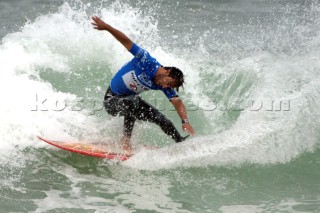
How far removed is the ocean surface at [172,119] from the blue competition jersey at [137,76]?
0.85 meters

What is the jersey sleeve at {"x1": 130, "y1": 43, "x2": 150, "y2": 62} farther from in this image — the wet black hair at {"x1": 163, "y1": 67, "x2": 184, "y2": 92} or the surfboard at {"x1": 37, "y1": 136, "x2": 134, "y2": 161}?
the surfboard at {"x1": 37, "y1": 136, "x2": 134, "y2": 161}

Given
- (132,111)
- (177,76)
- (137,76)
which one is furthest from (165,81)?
(132,111)

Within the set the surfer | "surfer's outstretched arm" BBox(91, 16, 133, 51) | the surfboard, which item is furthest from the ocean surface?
"surfer's outstretched arm" BBox(91, 16, 133, 51)

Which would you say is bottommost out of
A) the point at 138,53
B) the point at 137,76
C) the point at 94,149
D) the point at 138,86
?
the point at 94,149

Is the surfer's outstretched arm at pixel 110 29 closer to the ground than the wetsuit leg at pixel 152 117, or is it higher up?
higher up

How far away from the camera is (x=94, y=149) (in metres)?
6.97

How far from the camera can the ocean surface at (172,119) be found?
6113 mm

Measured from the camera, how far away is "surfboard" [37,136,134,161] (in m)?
6.83

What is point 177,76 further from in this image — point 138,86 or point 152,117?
point 152,117

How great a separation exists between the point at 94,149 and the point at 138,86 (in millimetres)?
1096

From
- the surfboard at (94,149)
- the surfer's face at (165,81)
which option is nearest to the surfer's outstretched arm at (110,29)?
the surfer's face at (165,81)

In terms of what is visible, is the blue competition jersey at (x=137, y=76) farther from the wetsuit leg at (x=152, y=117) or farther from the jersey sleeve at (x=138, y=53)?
the wetsuit leg at (x=152, y=117)

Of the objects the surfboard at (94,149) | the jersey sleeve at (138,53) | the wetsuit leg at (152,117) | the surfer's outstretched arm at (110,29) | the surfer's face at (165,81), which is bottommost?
the surfboard at (94,149)

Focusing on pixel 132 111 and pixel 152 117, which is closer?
pixel 132 111
